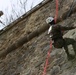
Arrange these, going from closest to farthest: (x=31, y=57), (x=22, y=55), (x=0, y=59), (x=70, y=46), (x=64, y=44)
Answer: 1. (x=64, y=44)
2. (x=70, y=46)
3. (x=31, y=57)
4. (x=22, y=55)
5. (x=0, y=59)

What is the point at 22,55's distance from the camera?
23.1 feet

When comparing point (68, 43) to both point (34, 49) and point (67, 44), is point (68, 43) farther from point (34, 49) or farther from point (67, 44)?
point (34, 49)

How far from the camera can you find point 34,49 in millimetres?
6820

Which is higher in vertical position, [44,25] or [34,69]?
[44,25]

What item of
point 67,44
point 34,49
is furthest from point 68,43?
point 34,49

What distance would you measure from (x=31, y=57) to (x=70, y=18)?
1.26 m

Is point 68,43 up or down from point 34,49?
down

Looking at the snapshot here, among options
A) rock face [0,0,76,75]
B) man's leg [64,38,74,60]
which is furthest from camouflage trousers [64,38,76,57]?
rock face [0,0,76,75]

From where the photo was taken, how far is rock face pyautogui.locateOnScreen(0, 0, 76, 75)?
18.2 ft

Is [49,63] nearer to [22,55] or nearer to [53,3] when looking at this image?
[22,55]

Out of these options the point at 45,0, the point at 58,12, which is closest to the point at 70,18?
the point at 58,12

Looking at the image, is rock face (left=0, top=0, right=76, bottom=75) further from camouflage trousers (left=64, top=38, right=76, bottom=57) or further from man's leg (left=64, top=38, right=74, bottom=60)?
camouflage trousers (left=64, top=38, right=76, bottom=57)

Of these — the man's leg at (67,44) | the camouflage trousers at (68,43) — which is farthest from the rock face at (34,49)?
the camouflage trousers at (68,43)

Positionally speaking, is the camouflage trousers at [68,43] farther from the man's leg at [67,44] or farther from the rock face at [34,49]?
the rock face at [34,49]
